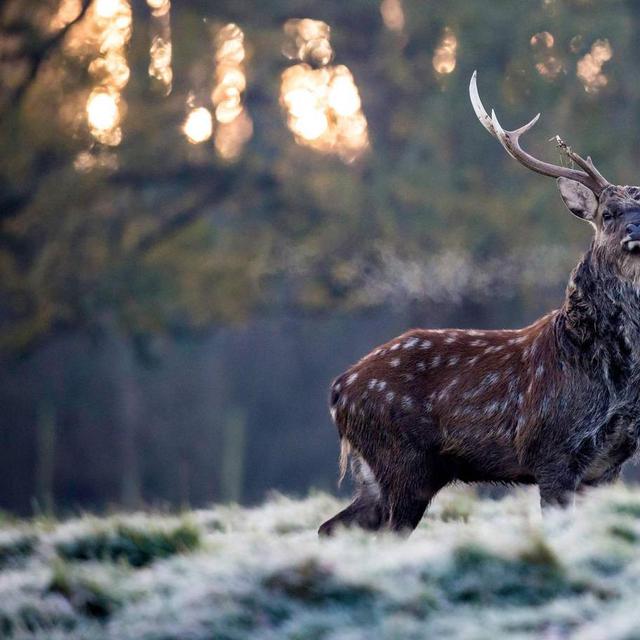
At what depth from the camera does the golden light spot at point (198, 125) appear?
60.1ft

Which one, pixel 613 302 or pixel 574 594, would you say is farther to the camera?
pixel 613 302

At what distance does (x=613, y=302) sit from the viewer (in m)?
6.50

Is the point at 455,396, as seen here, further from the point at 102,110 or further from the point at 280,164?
the point at 280,164

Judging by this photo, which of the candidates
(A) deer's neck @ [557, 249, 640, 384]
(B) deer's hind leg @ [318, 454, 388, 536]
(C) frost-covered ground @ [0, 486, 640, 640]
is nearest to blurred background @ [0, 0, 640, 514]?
(B) deer's hind leg @ [318, 454, 388, 536]

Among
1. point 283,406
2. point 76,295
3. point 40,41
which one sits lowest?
point 283,406

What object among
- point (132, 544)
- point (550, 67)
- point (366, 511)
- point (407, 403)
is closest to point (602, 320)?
point (407, 403)

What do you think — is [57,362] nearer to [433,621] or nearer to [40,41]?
[40,41]

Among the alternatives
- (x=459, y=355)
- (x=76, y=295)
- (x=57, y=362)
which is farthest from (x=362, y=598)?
(x=57, y=362)

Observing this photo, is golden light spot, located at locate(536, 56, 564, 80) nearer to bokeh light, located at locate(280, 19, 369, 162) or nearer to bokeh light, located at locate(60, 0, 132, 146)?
bokeh light, located at locate(280, 19, 369, 162)

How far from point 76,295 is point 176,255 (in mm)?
1398

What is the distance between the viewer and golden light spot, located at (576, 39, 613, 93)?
17969mm

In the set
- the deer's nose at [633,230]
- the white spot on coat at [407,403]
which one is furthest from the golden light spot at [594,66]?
the white spot on coat at [407,403]

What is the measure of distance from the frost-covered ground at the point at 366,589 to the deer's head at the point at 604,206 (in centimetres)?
125

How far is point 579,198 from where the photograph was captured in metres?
7.01
